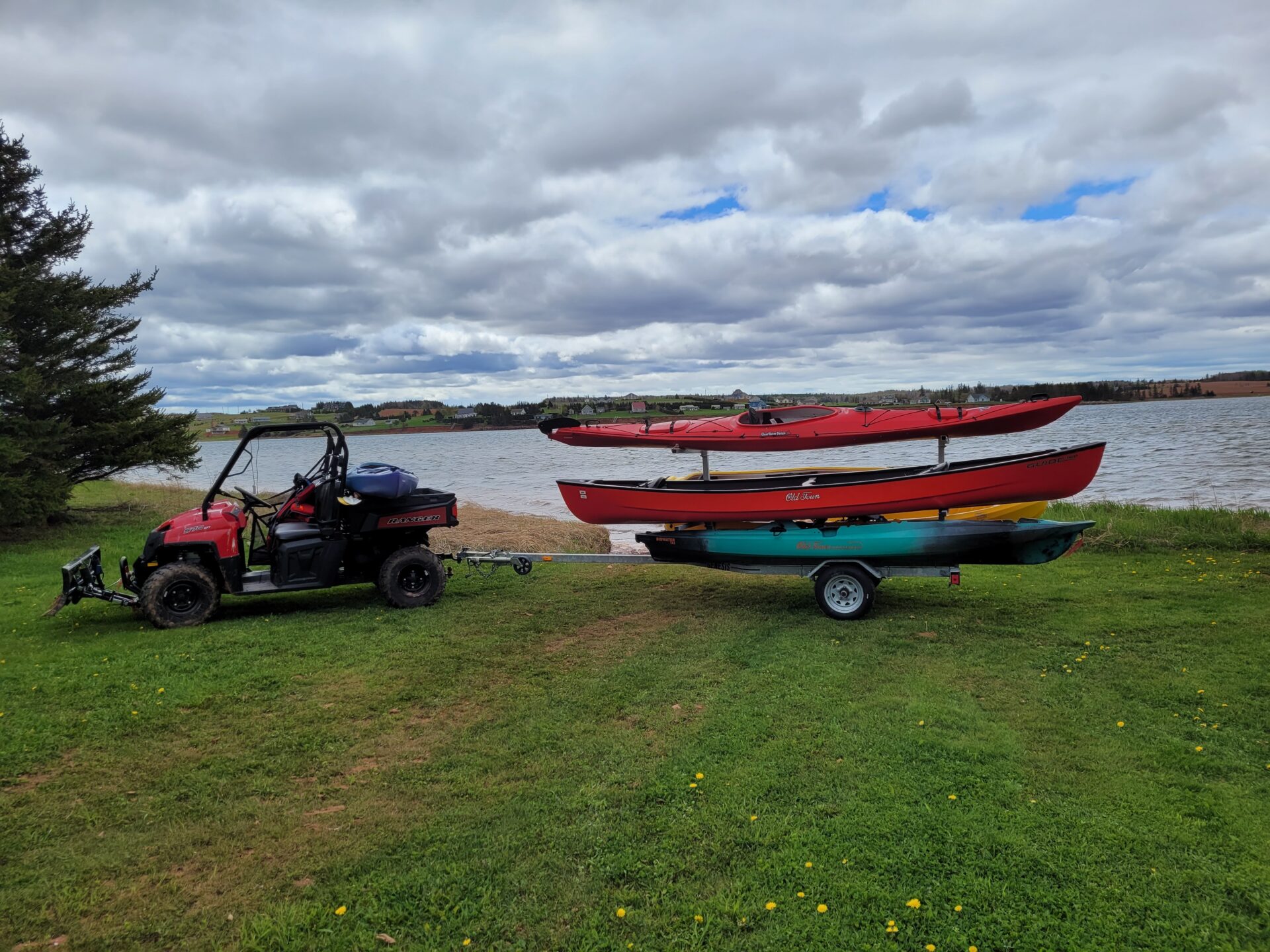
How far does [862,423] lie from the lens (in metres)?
10.2

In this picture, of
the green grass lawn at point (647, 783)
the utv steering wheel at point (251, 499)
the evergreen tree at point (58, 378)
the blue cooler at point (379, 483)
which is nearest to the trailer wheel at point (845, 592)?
the green grass lawn at point (647, 783)

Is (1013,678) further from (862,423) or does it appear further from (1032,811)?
(862,423)

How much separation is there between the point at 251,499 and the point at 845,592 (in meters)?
6.11

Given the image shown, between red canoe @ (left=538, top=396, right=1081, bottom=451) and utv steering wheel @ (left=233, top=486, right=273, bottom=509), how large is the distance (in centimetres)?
425

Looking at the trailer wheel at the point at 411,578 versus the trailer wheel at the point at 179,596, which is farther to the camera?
the trailer wheel at the point at 411,578

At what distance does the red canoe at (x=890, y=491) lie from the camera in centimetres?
752

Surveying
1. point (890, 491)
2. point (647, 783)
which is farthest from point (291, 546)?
point (890, 491)

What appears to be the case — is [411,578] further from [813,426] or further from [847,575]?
[813,426]

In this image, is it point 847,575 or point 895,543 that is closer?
point 895,543

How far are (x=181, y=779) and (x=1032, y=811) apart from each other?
14.5ft

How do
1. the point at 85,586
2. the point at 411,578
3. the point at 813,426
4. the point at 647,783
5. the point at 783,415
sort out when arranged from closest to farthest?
the point at 647,783
the point at 85,586
the point at 411,578
the point at 813,426
the point at 783,415

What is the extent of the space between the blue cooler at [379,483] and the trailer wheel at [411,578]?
0.68 meters

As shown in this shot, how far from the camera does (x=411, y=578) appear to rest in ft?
27.2

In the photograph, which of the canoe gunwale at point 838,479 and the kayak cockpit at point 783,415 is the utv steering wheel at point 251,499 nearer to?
the canoe gunwale at point 838,479
